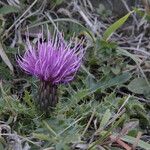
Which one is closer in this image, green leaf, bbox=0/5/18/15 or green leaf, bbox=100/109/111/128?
green leaf, bbox=100/109/111/128

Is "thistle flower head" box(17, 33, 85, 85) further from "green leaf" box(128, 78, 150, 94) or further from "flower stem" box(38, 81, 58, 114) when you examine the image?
"green leaf" box(128, 78, 150, 94)

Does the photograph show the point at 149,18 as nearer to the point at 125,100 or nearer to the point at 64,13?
the point at 64,13

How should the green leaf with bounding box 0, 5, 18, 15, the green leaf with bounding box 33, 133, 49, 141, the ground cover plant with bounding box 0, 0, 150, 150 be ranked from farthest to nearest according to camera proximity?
the green leaf with bounding box 0, 5, 18, 15 < the ground cover plant with bounding box 0, 0, 150, 150 < the green leaf with bounding box 33, 133, 49, 141

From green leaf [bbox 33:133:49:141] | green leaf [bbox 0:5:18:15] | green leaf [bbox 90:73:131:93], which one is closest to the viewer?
green leaf [bbox 33:133:49:141]

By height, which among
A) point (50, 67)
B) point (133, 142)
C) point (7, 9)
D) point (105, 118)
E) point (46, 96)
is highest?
point (7, 9)

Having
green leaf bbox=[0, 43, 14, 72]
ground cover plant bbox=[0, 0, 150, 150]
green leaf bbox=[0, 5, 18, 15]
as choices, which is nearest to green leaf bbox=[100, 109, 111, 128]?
ground cover plant bbox=[0, 0, 150, 150]

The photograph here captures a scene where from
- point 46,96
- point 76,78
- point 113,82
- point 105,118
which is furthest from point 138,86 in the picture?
point 46,96

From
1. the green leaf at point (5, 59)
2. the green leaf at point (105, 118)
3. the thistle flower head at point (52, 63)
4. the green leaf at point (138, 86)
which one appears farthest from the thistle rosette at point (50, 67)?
the green leaf at point (138, 86)

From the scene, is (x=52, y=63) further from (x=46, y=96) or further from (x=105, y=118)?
(x=105, y=118)
